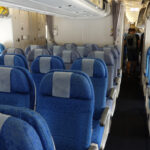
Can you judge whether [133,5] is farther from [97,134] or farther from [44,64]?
[97,134]

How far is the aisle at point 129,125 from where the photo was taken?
10.4 feet

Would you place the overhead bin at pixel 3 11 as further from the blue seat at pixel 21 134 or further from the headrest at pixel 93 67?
the blue seat at pixel 21 134

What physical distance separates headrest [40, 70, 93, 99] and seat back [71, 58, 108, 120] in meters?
0.76

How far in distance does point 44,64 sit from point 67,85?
1179 mm

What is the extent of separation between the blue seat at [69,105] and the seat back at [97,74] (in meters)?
0.75

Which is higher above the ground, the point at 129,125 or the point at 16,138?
the point at 16,138

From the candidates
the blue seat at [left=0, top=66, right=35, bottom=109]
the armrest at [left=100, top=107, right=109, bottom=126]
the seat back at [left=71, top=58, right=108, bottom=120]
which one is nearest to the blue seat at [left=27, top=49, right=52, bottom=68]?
the seat back at [left=71, top=58, right=108, bottom=120]

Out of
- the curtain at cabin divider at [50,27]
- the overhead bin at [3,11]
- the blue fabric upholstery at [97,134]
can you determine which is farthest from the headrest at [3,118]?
the curtain at cabin divider at [50,27]

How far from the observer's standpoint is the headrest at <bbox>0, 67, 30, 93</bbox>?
1.73 metres

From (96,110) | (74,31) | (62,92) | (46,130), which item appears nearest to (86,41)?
(74,31)

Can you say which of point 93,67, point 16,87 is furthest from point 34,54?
point 16,87

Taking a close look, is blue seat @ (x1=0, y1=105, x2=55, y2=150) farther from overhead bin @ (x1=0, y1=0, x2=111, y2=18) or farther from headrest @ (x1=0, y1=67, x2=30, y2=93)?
overhead bin @ (x1=0, y1=0, x2=111, y2=18)

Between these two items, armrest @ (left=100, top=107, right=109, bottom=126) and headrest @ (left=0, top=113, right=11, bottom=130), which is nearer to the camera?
headrest @ (left=0, top=113, right=11, bottom=130)

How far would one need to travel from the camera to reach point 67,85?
1.76m
